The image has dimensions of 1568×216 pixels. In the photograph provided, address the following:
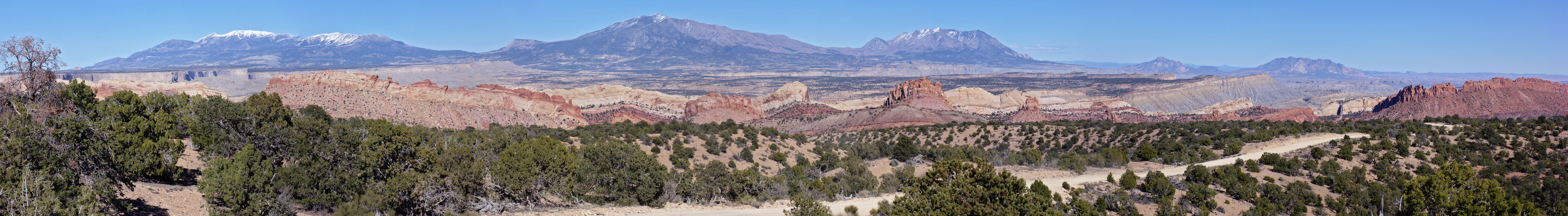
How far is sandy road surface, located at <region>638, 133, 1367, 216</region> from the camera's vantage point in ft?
64.1

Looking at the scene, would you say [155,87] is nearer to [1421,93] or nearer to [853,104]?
[853,104]

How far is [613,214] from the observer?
60.5 feet

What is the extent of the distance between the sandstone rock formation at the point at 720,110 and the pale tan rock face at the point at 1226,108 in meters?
54.5

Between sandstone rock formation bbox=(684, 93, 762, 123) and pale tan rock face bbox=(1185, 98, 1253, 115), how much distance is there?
54.5 metres

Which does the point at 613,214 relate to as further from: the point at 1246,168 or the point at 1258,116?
the point at 1258,116

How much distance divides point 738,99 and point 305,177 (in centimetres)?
7058

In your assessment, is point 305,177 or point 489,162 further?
point 489,162

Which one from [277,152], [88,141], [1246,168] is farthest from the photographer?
[1246,168]

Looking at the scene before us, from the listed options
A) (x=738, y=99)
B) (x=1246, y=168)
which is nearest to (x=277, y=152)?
(x=1246, y=168)

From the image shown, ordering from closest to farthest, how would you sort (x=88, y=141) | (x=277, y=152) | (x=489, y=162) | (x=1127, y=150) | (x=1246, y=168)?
1. (x=88, y=141)
2. (x=277, y=152)
3. (x=489, y=162)
4. (x=1246, y=168)
5. (x=1127, y=150)

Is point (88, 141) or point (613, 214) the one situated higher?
point (88, 141)

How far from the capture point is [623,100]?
126 meters

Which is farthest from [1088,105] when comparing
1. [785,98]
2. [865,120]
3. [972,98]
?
[865,120]

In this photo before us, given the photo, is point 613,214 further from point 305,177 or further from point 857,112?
point 857,112
